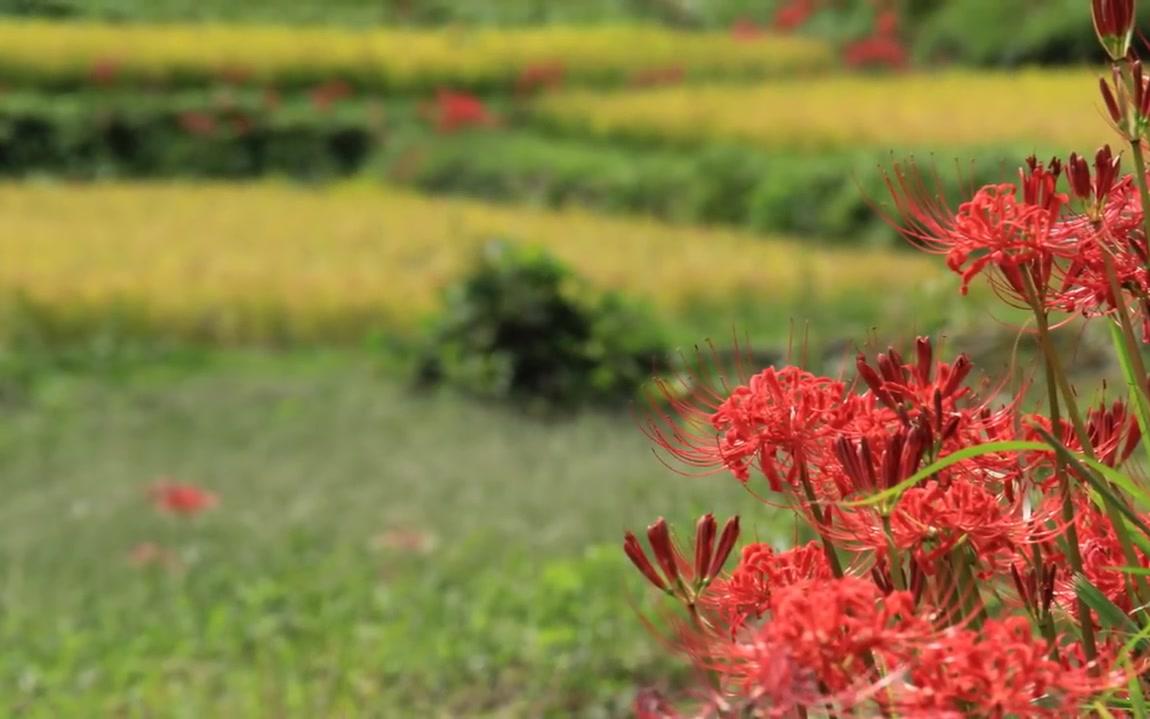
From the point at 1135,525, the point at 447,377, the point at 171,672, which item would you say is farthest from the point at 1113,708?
the point at 447,377

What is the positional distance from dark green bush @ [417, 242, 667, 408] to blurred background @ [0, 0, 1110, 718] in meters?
0.01

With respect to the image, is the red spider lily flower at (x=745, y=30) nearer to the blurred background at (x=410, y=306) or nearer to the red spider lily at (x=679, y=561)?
the blurred background at (x=410, y=306)

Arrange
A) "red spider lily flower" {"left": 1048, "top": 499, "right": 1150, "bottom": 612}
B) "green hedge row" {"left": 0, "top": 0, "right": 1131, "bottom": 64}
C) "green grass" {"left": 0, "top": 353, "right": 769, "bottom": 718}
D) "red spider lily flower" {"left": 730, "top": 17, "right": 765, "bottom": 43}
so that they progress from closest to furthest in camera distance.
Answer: "red spider lily flower" {"left": 1048, "top": 499, "right": 1150, "bottom": 612}
"green grass" {"left": 0, "top": 353, "right": 769, "bottom": 718}
"green hedge row" {"left": 0, "top": 0, "right": 1131, "bottom": 64}
"red spider lily flower" {"left": 730, "top": 17, "right": 765, "bottom": 43}

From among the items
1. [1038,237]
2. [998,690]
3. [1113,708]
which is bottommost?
[1113,708]

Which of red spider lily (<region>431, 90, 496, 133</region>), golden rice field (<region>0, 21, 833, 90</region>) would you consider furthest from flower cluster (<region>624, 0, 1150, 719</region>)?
golden rice field (<region>0, 21, 833, 90</region>)

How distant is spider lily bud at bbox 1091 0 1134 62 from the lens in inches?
45.9

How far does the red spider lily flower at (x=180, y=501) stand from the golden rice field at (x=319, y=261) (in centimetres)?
213

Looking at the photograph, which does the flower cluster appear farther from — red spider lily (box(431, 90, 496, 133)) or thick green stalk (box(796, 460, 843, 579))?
red spider lily (box(431, 90, 496, 133))

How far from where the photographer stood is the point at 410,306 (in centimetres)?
820

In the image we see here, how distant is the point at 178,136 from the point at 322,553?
10.9m

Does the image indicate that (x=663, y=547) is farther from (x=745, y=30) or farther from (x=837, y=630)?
(x=745, y=30)

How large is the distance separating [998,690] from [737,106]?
13768mm

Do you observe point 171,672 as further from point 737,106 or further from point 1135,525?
point 737,106

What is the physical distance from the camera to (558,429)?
616 centimetres
